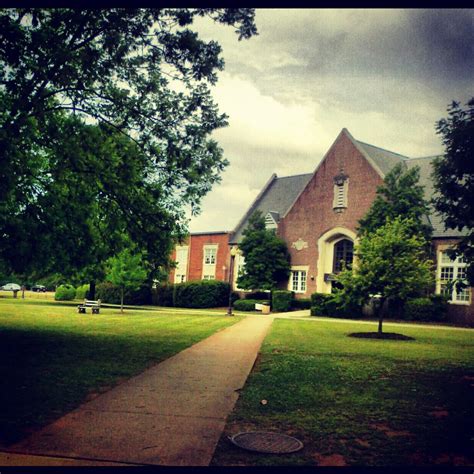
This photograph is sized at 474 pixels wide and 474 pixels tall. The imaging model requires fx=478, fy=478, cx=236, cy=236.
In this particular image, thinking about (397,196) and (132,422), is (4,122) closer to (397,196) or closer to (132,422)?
(132,422)

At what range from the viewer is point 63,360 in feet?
32.9

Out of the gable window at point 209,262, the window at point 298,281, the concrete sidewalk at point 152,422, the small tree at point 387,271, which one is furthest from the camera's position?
the gable window at point 209,262

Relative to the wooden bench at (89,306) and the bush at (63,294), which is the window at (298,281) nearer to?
the wooden bench at (89,306)

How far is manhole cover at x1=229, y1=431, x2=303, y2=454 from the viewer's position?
4.89m

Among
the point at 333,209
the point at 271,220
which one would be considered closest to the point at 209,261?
the point at 271,220

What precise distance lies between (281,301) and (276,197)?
1307 cm

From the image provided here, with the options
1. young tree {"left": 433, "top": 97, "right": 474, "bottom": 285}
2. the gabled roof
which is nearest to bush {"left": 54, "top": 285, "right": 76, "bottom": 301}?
the gabled roof

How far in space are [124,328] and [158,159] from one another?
9.27 meters

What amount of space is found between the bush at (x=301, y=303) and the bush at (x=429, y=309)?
316 inches

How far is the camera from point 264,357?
11.6 metres

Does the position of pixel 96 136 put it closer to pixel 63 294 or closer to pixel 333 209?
pixel 333 209

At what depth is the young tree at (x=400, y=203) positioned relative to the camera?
28.4 metres

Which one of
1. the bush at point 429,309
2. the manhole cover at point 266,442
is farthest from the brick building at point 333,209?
the manhole cover at point 266,442

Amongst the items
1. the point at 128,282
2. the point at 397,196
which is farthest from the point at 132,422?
the point at 397,196
